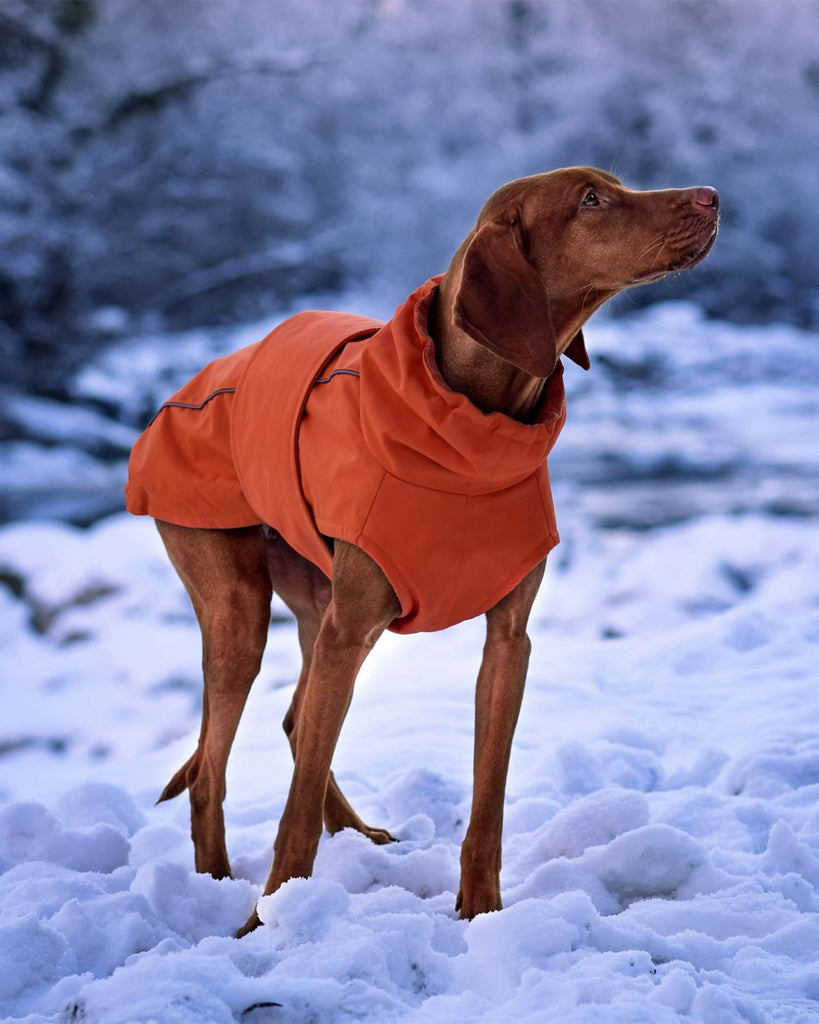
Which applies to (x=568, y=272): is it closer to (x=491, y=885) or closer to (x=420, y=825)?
(x=491, y=885)

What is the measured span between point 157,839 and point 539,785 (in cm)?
110

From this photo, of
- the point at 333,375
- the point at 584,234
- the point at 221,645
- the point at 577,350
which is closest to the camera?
the point at 584,234

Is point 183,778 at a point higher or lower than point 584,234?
lower

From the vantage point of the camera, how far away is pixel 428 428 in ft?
7.85

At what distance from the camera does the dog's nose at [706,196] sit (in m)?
2.46

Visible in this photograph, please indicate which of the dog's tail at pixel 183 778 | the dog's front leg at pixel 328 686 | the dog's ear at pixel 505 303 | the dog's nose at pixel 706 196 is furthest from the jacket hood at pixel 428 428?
the dog's tail at pixel 183 778

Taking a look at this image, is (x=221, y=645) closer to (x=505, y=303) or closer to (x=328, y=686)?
(x=328, y=686)

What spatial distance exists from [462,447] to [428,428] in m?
0.08

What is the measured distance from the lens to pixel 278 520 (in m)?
2.73

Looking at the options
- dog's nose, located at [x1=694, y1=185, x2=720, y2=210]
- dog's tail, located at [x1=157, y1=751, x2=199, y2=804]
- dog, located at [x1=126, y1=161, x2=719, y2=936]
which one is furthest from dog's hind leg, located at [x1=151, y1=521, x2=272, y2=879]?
dog's nose, located at [x1=694, y1=185, x2=720, y2=210]

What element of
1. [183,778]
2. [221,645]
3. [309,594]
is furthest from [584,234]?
[183,778]

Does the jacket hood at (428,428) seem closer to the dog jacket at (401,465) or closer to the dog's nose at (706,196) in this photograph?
the dog jacket at (401,465)

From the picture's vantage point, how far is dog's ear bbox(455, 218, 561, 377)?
2.33 metres

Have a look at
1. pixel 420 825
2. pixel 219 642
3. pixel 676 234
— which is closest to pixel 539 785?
pixel 420 825
